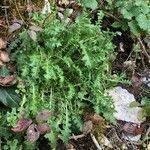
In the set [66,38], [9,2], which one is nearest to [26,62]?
[66,38]

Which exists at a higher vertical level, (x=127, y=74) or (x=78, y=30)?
(x=78, y=30)

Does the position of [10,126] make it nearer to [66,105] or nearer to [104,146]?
[66,105]

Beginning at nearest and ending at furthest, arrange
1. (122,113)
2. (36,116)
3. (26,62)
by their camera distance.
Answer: (36,116), (26,62), (122,113)

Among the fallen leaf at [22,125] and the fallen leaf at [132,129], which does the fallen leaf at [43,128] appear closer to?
the fallen leaf at [22,125]

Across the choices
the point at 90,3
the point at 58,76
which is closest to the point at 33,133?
the point at 58,76

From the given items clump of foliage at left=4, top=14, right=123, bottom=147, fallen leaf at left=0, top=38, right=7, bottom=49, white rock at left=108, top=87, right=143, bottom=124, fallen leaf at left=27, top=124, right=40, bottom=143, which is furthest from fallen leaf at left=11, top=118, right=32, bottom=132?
white rock at left=108, top=87, right=143, bottom=124

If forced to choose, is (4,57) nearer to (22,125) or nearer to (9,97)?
(9,97)

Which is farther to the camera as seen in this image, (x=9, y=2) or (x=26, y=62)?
(x=9, y=2)
